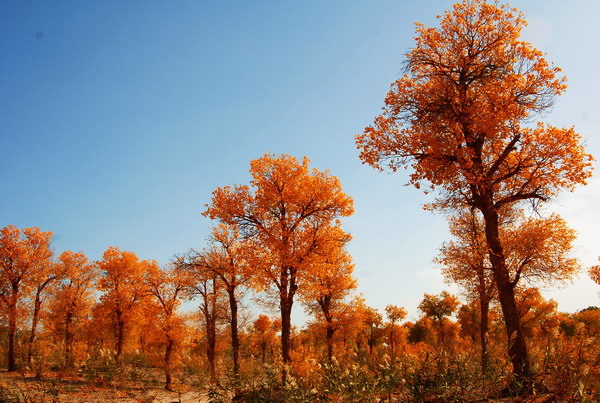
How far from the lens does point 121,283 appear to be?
95.7 ft

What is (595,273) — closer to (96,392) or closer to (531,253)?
(531,253)

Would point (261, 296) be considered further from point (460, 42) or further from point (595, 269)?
point (595, 269)

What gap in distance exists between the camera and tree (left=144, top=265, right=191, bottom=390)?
23469 mm

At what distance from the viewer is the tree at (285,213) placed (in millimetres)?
16250

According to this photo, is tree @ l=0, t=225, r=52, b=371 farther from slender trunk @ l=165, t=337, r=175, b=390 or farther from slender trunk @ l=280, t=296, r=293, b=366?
slender trunk @ l=280, t=296, r=293, b=366

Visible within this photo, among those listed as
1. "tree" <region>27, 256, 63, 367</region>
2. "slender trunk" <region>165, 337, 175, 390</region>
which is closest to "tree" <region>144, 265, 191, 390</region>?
"slender trunk" <region>165, 337, 175, 390</region>

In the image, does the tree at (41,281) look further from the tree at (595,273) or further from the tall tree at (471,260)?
the tree at (595,273)

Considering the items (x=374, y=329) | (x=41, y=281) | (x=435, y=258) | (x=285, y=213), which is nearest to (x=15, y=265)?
(x=41, y=281)

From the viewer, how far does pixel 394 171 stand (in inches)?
424

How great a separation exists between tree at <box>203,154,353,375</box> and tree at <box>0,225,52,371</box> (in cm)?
1791

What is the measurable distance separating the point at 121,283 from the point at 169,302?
716 centimetres

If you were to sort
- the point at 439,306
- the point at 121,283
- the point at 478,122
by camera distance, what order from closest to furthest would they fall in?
the point at 478,122
the point at 121,283
the point at 439,306

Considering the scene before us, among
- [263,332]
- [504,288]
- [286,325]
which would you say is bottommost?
[263,332]

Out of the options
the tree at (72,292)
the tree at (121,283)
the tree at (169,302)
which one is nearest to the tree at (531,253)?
the tree at (169,302)
